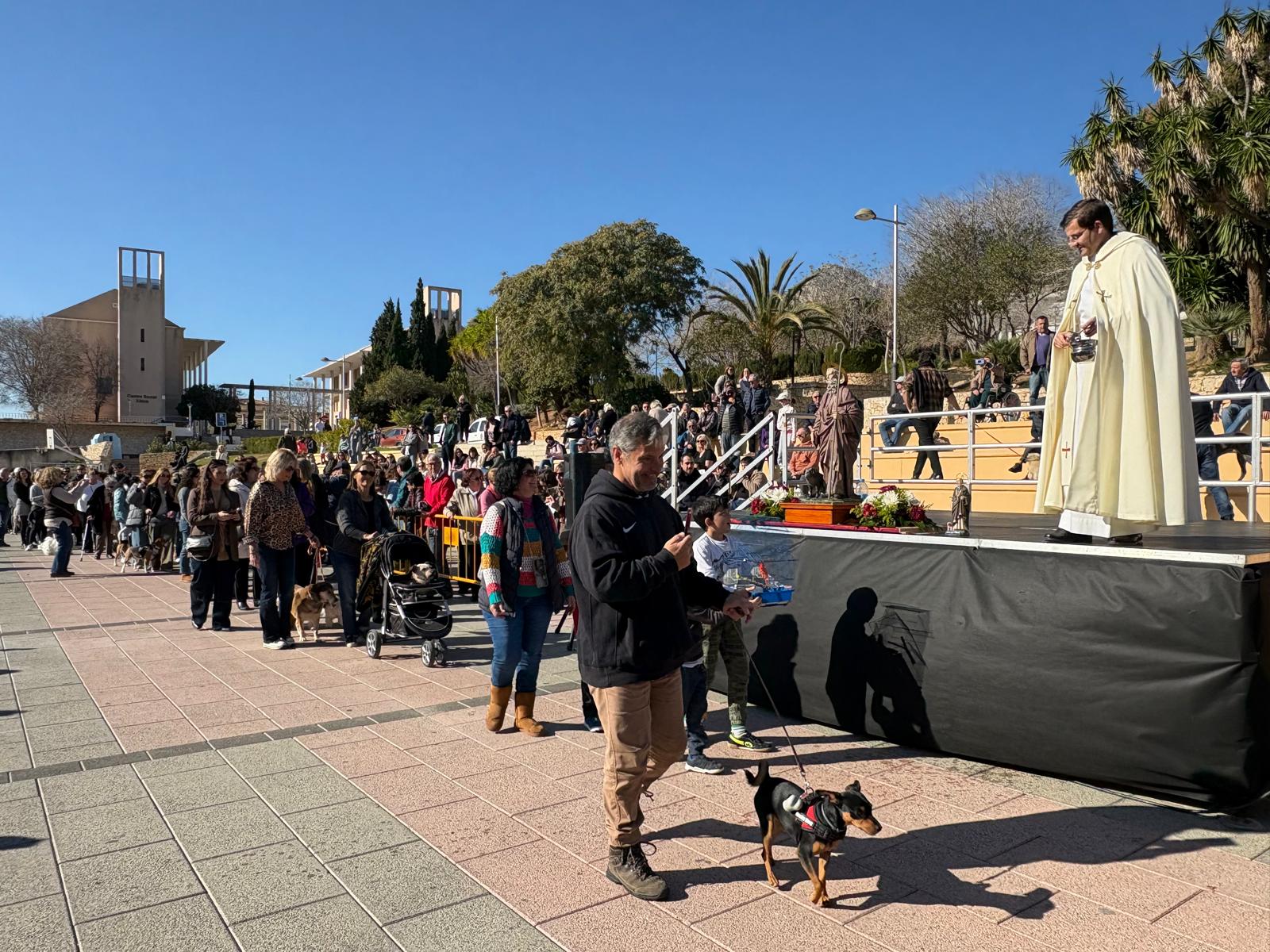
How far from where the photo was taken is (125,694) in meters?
6.91

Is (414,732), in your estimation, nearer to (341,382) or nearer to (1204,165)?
(1204,165)

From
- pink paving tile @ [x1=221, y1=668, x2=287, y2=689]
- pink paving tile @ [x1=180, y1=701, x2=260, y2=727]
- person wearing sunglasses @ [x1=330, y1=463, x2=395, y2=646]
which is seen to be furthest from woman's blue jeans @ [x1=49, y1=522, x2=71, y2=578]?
pink paving tile @ [x1=180, y1=701, x2=260, y2=727]

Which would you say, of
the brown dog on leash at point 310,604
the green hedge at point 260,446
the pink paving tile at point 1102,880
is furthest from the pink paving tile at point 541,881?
the green hedge at point 260,446

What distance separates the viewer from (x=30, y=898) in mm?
3578

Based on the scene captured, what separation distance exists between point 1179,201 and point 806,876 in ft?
73.9

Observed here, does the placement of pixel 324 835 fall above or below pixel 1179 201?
below

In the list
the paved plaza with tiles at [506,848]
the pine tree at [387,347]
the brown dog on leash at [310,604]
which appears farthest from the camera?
the pine tree at [387,347]

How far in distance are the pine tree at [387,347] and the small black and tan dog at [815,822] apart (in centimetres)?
6696

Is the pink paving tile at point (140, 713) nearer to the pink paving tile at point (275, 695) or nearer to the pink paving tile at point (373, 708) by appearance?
the pink paving tile at point (275, 695)

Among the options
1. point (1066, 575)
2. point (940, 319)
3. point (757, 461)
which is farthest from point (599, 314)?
point (1066, 575)

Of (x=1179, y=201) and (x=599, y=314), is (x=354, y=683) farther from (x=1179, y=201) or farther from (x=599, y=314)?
(x=599, y=314)

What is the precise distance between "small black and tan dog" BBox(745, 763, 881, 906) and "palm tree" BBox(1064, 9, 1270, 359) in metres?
20.8

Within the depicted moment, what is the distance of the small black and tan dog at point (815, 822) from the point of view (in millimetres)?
3414

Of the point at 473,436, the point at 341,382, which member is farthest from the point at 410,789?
the point at 341,382
